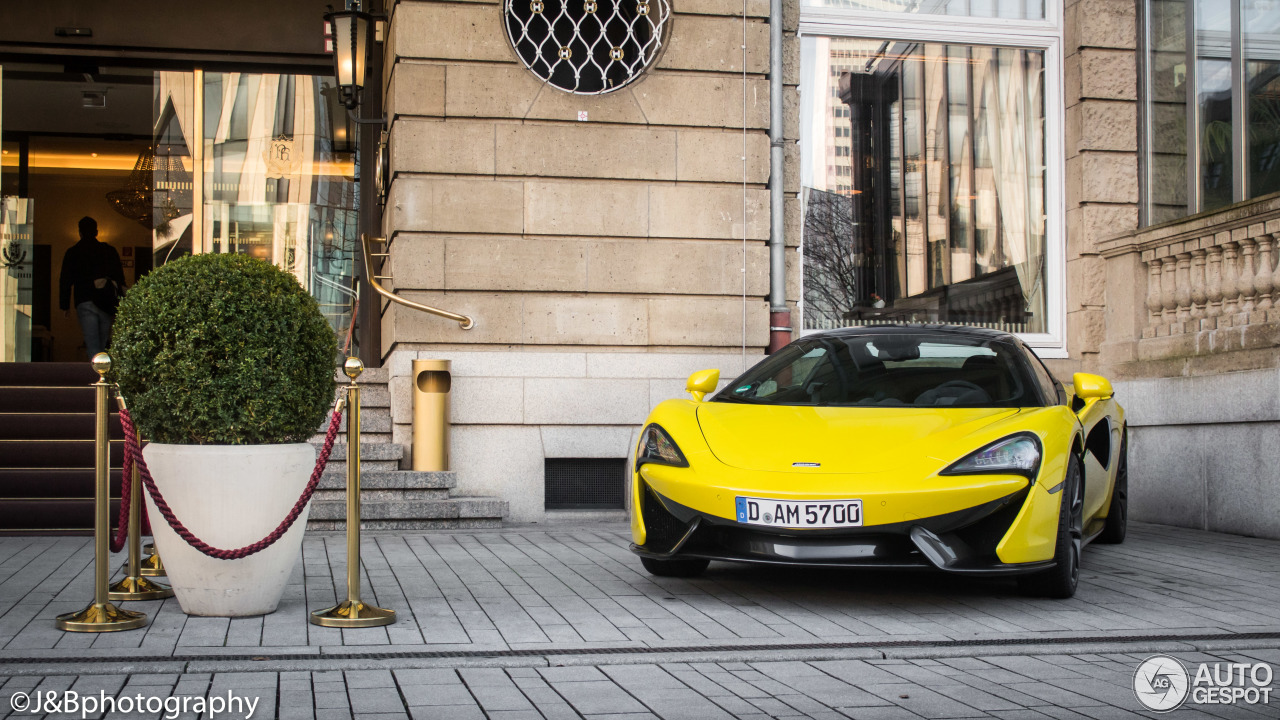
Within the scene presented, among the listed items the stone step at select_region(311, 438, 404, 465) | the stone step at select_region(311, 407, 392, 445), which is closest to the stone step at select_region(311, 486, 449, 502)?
the stone step at select_region(311, 438, 404, 465)

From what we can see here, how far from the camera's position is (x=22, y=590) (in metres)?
5.98

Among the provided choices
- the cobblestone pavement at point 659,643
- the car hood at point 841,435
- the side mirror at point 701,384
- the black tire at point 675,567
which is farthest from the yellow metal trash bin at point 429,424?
the car hood at point 841,435

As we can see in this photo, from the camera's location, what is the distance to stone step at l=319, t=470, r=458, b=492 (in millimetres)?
8969

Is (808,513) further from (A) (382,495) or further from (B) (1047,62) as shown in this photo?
(B) (1047,62)

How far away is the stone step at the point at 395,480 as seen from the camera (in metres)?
8.97

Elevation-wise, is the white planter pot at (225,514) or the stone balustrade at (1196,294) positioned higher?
the stone balustrade at (1196,294)

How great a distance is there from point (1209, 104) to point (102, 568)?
29.3ft

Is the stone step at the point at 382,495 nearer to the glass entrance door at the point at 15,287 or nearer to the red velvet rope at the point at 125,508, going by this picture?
the red velvet rope at the point at 125,508

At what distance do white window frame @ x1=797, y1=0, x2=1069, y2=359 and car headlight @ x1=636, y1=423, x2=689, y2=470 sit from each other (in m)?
5.93

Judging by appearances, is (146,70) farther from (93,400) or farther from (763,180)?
(763,180)

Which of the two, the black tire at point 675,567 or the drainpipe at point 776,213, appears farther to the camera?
the drainpipe at point 776,213

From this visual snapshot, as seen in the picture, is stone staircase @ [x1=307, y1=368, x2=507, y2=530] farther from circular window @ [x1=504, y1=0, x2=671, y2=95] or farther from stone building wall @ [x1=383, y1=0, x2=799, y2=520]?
circular window @ [x1=504, y1=0, x2=671, y2=95]

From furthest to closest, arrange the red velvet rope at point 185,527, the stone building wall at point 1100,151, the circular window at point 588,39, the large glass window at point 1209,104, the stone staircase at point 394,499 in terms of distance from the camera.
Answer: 1. the stone building wall at point 1100,151
2. the circular window at point 588,39
3. the large glass window at point 1209,104
4. the stone staircase at point 394,499
5. the red velvet rope at point 185,527

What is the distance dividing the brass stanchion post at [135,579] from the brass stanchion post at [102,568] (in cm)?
49
